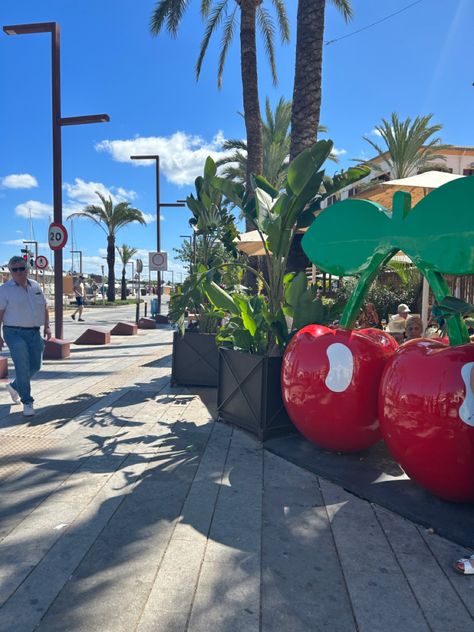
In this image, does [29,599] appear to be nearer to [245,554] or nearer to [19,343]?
[245,554]

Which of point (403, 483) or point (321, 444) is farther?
point (321, 444)

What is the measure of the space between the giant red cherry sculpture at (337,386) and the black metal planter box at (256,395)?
1.74 ft

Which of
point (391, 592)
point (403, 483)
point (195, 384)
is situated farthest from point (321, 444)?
point (195, 384)

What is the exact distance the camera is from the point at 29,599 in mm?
2277

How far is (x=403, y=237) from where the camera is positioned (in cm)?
363

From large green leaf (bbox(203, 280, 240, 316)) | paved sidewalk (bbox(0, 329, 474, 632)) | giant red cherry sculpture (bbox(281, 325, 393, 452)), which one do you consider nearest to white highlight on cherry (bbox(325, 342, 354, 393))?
giant red cherry sculpture (bbox(281, 325, 393, 452))

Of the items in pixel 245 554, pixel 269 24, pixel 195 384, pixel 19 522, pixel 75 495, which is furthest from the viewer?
pixel 269 24

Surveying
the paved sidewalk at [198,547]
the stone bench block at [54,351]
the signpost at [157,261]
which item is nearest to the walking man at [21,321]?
the paved sidewalk at [198,547]

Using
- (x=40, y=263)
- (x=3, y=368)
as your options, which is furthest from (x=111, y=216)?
(x=3, y=368)

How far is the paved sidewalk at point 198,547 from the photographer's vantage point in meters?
2.21

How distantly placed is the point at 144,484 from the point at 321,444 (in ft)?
5.17

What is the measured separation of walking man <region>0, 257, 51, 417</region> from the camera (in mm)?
5262

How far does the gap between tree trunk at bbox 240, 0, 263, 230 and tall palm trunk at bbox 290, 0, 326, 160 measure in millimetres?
4221

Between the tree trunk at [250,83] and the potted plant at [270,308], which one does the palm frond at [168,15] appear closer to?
the tree trunk at [250,83]
